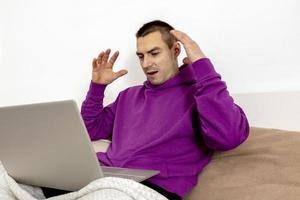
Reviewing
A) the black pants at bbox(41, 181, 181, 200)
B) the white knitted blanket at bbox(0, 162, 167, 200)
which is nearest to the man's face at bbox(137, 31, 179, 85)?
the black pants at bbox(41, 181, 181, 200)

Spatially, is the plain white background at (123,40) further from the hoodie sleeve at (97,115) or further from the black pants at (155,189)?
the black pants at (155,189)

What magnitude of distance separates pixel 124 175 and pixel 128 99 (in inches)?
19.5

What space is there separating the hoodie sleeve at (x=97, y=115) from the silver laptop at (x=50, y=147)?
1.38 feet

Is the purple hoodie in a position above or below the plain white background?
below

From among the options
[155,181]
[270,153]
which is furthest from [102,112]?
[270,153]

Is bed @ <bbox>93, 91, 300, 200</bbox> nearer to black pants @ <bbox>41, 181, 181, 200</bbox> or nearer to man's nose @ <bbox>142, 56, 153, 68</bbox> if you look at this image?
black pants @ <bbox>41, 181, 181, 200</bbox>

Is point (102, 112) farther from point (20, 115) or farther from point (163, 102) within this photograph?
point (20, 115)

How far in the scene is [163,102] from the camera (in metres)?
1.34

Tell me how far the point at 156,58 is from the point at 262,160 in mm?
527

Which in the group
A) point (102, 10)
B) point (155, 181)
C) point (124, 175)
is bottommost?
point (155, 181)

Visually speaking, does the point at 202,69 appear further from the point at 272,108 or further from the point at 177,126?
the point at 272,108

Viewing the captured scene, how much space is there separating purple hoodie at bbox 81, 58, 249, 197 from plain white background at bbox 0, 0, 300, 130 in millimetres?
207

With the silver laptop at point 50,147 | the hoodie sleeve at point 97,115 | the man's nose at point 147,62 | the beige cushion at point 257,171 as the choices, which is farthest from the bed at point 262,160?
the hoodie sleeve at point 97,115

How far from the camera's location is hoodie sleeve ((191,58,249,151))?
1.12 meters
